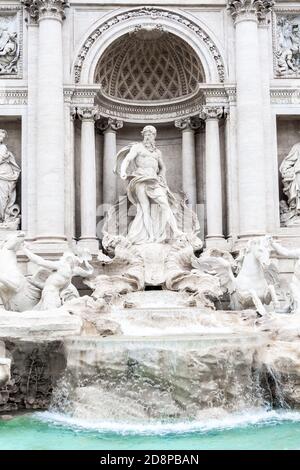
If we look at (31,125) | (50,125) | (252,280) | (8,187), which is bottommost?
(252,280)

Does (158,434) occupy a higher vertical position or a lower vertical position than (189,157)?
lower

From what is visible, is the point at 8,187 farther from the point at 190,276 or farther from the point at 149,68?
the point at 190,276

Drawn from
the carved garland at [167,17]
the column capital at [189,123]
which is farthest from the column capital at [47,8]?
the column capital at [189,123]

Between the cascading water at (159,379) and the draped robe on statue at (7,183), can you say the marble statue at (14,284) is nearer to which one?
the draped robe on statue at (7,183)

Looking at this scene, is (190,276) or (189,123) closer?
(190,276)

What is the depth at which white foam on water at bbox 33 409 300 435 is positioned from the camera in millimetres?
9617

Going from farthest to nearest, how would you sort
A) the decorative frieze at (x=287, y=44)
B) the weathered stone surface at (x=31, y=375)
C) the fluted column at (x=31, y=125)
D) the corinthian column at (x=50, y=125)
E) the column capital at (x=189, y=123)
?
the column capital at (x=189, y=123) < the decorative frieze at (x=287, y=44) < the fluted column at (x=31, y=125) < the corinthian column at (x=50, y=125) < the weathered stone surface at (x=31, y=375)

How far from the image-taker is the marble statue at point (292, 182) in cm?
1705

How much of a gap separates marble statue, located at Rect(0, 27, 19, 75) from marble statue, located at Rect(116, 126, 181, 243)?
3875mm

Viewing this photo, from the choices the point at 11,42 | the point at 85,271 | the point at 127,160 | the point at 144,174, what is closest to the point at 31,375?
the point at 85,271

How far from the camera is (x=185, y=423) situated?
32.9 feet

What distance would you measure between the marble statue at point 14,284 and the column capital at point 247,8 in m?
8.16

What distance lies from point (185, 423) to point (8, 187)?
8.93m

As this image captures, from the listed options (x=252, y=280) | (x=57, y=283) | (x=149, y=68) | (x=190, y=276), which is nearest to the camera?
(x=57, y=283)
